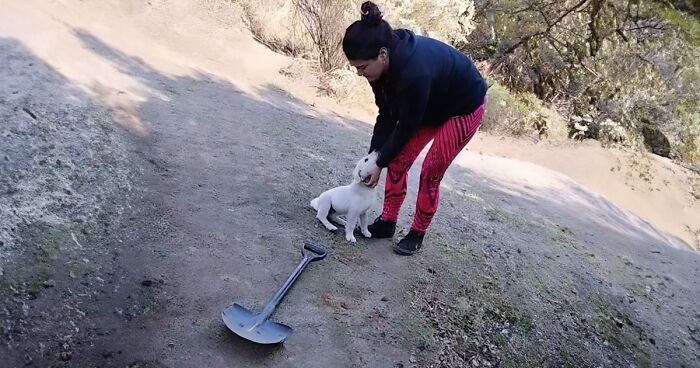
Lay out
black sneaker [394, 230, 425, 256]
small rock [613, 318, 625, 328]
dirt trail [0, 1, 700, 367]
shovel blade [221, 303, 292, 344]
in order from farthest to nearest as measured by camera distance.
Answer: small rock [613, 318, 625, 328] → black sneaker [394, 230, 425, 256] → dirt trail [0, 1, 700, 367] → shovel blade [221, 303, 292, 344]

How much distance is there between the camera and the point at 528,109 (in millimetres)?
11609

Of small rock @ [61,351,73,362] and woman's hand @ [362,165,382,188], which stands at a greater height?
woman's hand @ [362,165,382,188]

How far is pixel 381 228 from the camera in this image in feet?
13.7

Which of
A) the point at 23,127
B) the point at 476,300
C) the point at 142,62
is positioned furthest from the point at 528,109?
the point at 23,127

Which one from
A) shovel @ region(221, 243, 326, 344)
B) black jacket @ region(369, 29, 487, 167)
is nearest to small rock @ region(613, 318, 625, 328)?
black jacket @ region(369, 29, 487, 167)

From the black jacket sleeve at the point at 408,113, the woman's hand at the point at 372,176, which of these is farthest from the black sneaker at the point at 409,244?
the black jacket sleeve at the point at 408,113

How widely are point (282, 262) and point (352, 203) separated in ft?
1.74

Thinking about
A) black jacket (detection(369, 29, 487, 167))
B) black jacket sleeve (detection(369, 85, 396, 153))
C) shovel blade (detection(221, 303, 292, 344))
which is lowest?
shovel blade (detection(221, 303, 292, 344))

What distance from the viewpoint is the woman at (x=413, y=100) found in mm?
3100

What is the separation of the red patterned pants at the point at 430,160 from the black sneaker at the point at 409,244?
5cm

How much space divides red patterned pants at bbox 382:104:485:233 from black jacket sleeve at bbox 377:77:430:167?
180 millimetres

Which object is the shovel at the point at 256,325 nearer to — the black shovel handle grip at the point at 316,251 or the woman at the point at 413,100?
the black shovel handle grip at the point at 316,251

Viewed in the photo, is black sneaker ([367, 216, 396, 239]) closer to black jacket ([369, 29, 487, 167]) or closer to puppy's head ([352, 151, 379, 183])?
puppy's head ([352, 151, 379, 183])

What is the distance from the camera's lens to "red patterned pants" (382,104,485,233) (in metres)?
3.58
